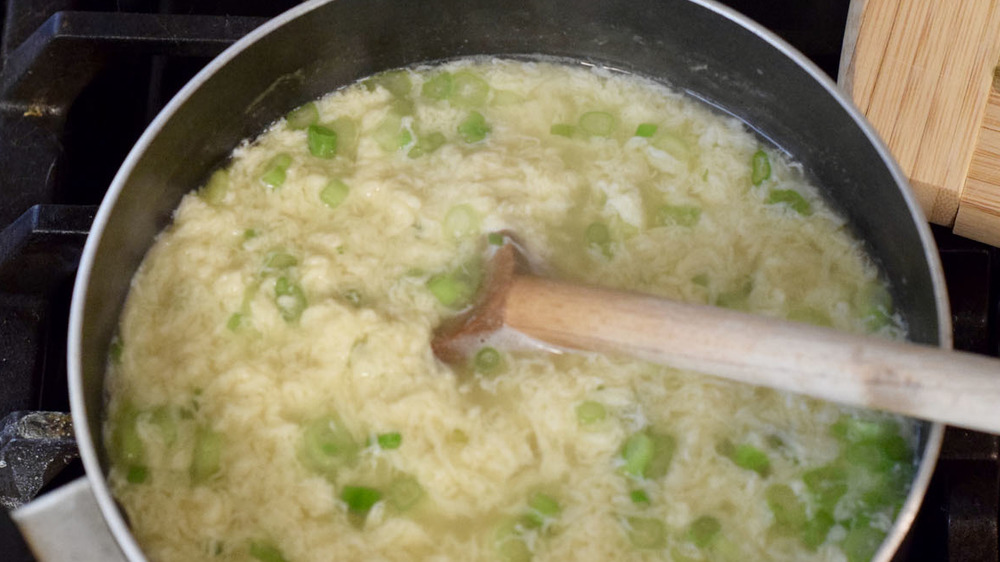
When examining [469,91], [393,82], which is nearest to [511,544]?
[469,91]

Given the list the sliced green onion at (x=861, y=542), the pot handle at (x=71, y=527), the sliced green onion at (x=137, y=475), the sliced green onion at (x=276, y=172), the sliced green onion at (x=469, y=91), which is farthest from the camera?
the sliced green onion at (x=469, y=91)

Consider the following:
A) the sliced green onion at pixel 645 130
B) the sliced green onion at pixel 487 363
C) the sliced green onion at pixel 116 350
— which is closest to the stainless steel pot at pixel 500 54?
the sliced green onion at pixel 116 350

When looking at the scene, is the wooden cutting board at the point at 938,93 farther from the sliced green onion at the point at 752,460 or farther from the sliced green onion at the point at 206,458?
the sliced green onion at the point at 206,458

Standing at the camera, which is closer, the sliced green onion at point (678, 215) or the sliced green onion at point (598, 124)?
the sliced green onion at point (678, 215)

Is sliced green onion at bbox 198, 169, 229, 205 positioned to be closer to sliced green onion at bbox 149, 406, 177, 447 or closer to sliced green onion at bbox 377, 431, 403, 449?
sliced green onion at bbox 149, 406, 177, 447

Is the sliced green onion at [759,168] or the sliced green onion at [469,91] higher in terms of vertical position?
the sliced green onion at [469,91]

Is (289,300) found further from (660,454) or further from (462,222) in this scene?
(660,454)
